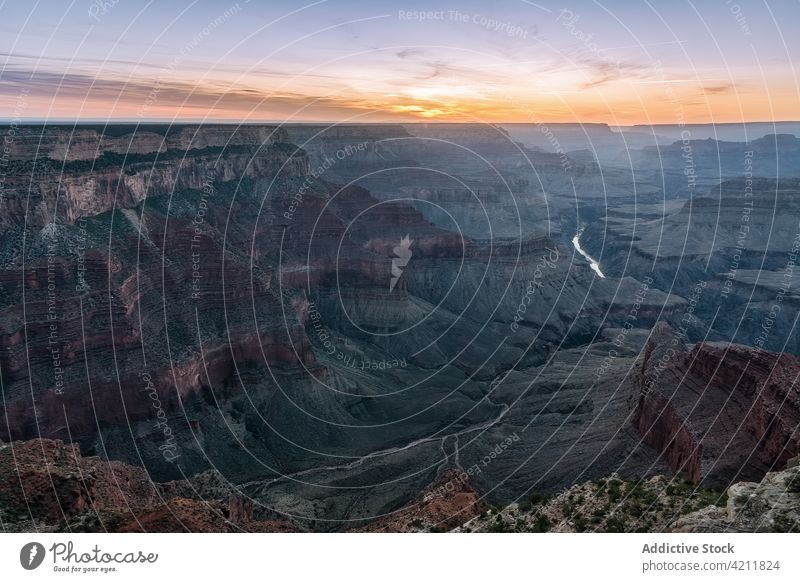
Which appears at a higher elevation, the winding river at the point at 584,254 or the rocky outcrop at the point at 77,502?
the rocky outcrop at the point at 77,502

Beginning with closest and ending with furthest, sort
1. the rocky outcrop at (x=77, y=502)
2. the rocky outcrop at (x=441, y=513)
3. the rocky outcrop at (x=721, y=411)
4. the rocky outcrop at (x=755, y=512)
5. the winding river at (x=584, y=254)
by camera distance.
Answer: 1. the rocky outcrop at (x=755, y=512)
2. the rocky outcrop at (x=77, y=502)
3. the rocky outcrop at (x=441, y=513)
4. the rocky outcrop at (x=721, y=411)
5. the winding river at (x=584, y=254)

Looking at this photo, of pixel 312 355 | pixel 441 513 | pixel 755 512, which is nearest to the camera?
pixel 755 512

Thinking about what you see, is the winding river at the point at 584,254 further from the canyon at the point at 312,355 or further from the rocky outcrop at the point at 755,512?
the rocky outcrop at the point at 755,512

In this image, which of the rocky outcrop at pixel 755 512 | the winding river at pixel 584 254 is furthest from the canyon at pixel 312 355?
the winding river at pixel 584 254

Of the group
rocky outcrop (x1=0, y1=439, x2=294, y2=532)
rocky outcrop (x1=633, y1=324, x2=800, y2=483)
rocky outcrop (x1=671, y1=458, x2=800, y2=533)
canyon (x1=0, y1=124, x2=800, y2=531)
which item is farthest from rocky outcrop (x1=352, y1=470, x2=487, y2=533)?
rocky outcrop (x1=633, y1=324, x2=800, y2=483)

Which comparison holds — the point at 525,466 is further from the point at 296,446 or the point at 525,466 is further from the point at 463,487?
the point at 296,446

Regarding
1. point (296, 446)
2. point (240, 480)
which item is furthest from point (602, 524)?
point (296, 446)

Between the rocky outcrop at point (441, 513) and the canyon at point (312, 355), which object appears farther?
the canyon at point (312, 355)

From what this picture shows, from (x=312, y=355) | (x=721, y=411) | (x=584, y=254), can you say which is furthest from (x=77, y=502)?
(x=584, y=254)

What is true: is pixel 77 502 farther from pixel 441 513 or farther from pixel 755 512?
pixel 755 512

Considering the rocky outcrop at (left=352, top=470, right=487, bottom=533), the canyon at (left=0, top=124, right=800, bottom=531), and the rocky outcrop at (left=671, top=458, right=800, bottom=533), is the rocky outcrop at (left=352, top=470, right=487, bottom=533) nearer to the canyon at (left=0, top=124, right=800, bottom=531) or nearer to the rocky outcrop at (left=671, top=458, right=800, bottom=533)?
the canyon at (left=0, top=124, right=800, bottom=531)

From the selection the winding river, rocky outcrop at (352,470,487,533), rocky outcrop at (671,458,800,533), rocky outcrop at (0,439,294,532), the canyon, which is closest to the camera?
rocky outcrop at (671,458,800,533)
